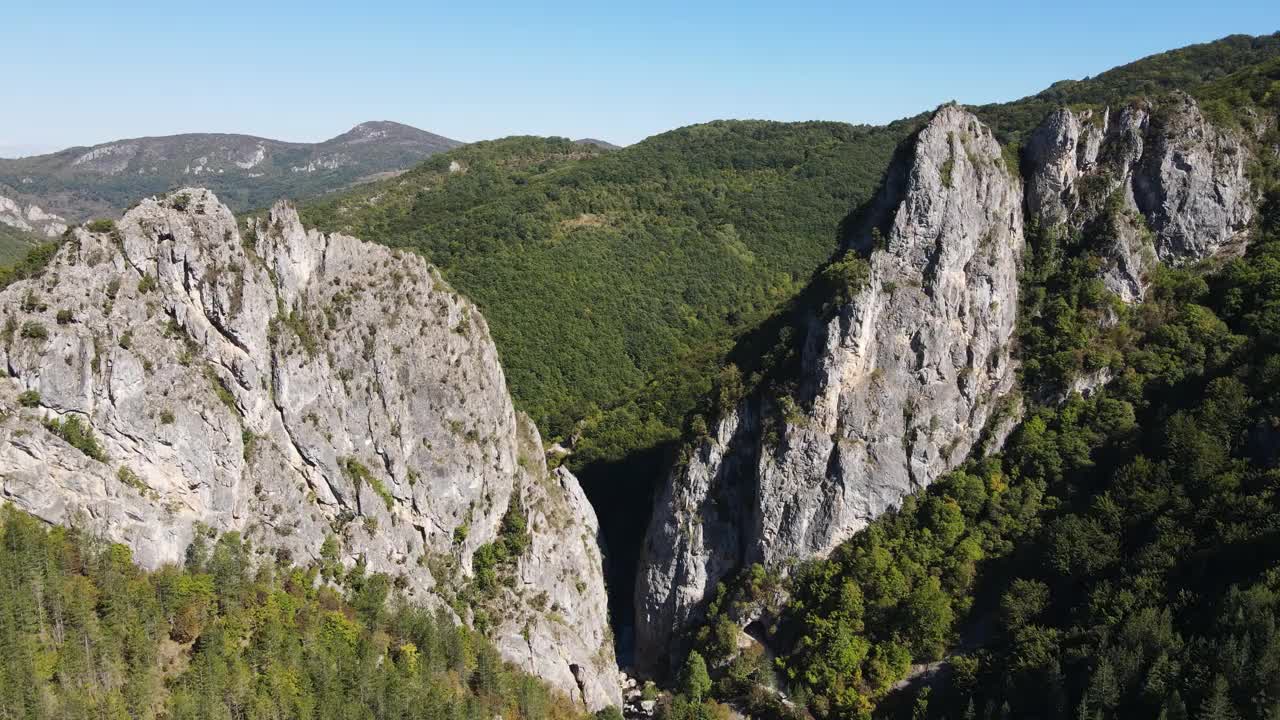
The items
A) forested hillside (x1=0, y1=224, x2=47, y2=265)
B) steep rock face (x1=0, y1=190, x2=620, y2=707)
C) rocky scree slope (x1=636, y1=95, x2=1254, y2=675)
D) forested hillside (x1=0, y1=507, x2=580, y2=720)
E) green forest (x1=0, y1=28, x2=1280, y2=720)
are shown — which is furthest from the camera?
forested hillside (x1=0, y1=224, x2=47, y2=265)

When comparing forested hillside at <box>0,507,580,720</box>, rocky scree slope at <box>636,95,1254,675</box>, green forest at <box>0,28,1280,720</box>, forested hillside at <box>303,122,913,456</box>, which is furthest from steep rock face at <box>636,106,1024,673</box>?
forested hillside at <box>303,122,913,456</box>

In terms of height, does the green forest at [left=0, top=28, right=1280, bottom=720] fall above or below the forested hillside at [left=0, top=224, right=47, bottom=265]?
below

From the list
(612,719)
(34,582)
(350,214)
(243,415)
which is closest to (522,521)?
(612,719)

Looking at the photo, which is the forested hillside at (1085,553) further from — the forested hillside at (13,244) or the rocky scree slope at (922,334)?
the forested hillside at (13,244)

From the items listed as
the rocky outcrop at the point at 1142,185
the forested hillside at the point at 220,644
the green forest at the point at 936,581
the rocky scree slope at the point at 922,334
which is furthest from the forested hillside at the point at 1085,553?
the forested hillside at the point at 220,644

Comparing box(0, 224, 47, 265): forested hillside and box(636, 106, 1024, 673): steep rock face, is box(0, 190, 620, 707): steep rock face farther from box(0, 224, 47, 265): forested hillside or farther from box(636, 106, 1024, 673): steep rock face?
box(0, 224, 47, 265): forested hillside

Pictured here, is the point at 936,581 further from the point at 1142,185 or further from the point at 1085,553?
the point at 1142,185

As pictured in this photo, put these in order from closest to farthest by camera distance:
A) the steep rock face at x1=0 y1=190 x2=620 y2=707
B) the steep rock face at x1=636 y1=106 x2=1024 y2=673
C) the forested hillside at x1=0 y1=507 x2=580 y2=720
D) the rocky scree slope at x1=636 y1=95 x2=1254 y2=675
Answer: the forested hillside at x1=0 y1=507 x2=580 y2=720, the steep rock face at x1=0 y1=190 x2=620 y2=707, the steep rock face at x1=636 y1=106 x2=1024 y2=673, the rocky scree slope at x1=636 y1=95 x2=1254 y2=675

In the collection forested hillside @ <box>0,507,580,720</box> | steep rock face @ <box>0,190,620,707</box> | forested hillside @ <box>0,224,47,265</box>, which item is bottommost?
forested hillside @ <box>0,507,580,720</box>
